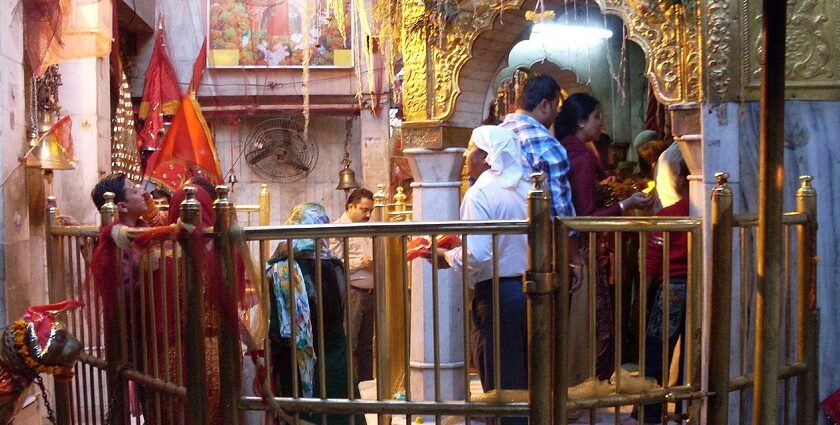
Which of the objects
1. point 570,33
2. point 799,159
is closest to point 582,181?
point 799,159

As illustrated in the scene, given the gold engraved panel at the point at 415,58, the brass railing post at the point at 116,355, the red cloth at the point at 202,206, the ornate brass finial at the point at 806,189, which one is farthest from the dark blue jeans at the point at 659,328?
the brass railing post at the point at 116,355

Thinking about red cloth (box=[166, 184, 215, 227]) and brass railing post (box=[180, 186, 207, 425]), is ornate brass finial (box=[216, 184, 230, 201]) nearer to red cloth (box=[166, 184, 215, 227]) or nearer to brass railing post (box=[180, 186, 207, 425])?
brass railing post (box=[180, 186, 207, 425])

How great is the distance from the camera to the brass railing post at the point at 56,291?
4.70 meters

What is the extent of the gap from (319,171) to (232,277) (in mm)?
11424

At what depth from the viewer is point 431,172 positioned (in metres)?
6.81

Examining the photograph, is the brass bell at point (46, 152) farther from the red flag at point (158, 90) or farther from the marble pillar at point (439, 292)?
the red flag at point (158, 90)

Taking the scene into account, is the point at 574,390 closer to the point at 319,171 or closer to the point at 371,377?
the point at 371,377

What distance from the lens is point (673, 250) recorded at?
5.18m

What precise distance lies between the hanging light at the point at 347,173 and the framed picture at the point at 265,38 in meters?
1.00

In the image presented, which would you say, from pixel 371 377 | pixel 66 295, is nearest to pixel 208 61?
pixel 371 377

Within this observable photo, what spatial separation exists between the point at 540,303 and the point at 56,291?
8.46ft

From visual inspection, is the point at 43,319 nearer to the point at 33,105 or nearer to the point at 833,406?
the point at 33,105

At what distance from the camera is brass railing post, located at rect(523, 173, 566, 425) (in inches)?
134

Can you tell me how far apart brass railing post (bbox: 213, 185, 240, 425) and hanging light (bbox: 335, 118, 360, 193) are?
34.9 ft
